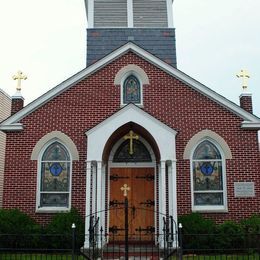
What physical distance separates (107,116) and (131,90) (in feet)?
4.11

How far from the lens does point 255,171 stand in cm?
1445

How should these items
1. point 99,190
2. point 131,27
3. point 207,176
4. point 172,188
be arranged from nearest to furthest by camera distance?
point 99,190 → point 172,188 → point 207,176 → point 131,27

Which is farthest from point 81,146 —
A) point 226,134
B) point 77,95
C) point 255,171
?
point 255,171

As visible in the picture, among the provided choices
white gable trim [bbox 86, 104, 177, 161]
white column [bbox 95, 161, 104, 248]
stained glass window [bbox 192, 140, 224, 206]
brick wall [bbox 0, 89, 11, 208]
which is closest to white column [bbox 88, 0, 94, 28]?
brick wall [bbox 0, 89, 11, 208]

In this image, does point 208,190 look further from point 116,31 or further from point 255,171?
point 116,31

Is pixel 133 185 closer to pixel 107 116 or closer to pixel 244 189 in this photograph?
pixel 107 116

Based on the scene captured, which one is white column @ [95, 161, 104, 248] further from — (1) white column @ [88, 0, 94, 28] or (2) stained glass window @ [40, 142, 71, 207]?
(1) white column @ [88, 0, 94, 28]

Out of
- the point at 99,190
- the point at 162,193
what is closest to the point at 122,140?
the point at 99,190

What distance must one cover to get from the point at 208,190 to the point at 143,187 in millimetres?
2179

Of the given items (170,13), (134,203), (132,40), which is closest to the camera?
(134,203)

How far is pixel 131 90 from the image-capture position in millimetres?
15164

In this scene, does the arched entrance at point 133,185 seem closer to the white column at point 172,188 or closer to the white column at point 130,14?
the white column at point 172,188

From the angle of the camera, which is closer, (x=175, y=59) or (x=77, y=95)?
(x=77, y=95)

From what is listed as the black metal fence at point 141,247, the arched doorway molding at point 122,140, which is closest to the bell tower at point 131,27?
the arched doorway molding at point 122,140
